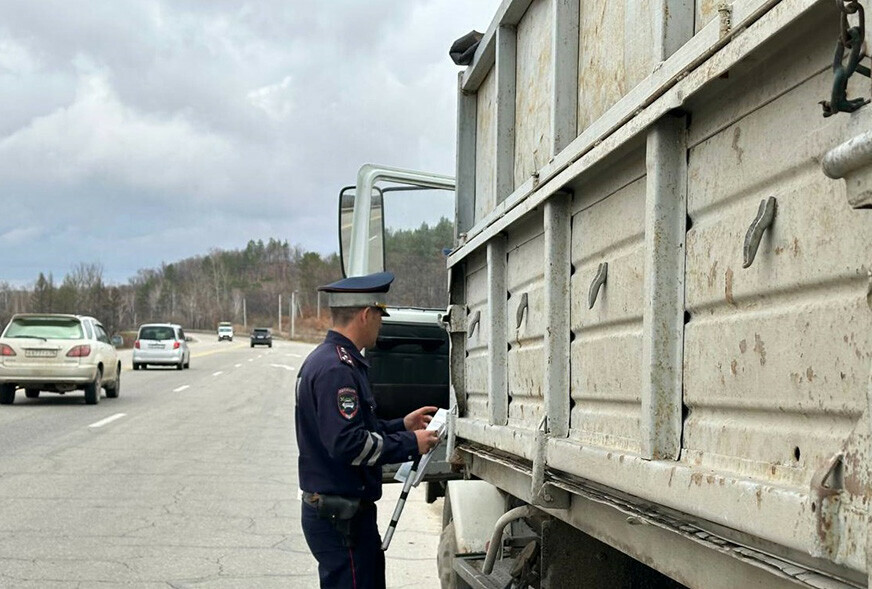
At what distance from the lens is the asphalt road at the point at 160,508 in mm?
6309

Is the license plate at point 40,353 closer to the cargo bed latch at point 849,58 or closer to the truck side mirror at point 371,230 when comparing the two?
the truck side mirror at point 371,230

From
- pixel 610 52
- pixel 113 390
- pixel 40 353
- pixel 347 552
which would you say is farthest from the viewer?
pixel 113 390

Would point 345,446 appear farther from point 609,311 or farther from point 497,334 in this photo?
point 609,311

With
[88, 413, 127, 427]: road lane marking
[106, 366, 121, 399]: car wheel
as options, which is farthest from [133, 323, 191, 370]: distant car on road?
[88, 413, 127, 427]: road lane marking

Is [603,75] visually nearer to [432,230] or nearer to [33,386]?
[432,230]

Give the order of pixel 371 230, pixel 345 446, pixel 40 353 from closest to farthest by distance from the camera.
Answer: pixel 345 446 < pixel 371 230 < pixel 40 353

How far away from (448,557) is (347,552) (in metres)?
0.70

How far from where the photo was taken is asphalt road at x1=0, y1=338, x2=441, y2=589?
6309mm

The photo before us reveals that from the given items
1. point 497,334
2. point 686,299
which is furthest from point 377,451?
point 686,299

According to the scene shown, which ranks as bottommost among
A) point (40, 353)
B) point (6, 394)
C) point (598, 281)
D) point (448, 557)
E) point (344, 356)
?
point (6, 394)

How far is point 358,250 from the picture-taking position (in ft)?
22.0

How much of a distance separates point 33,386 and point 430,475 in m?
15.2

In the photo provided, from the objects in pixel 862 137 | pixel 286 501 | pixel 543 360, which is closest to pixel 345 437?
pixel 543 360

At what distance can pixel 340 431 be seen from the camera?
3.72m
